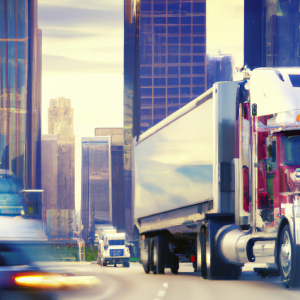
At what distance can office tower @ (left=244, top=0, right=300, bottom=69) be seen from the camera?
94825 millimetres

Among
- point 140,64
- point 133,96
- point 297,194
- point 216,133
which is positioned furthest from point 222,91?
point 133,96

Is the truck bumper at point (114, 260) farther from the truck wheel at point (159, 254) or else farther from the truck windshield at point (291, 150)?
the truck windshield at point (291, 150)

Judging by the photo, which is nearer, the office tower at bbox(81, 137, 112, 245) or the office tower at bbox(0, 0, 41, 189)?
the office tower at bbox(0, 0, 41, 189)

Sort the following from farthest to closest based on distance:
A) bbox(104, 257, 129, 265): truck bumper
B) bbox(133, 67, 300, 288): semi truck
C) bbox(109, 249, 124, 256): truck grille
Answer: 1. bbox(109, 249, 124, 256): truck grille
2. bbox(104, 257, 129, 265): truck bumper
3. bbox(133, 67, 300, 288): semi truck

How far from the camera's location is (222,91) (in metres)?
12.7

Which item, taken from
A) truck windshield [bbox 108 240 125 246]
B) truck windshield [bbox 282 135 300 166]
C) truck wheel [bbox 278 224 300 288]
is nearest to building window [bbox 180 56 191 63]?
truck windshield [bbox 108 240 125 246]

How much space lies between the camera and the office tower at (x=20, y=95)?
15025 centimetres

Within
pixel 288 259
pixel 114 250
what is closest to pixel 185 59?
pixel 114 250

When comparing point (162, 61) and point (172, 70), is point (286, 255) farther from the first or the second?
point (162, 61)

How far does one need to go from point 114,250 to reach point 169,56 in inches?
3628

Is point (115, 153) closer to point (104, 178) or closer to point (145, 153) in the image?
point (104, 178)

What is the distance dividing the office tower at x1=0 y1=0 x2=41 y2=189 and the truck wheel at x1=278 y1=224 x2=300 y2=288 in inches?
5480

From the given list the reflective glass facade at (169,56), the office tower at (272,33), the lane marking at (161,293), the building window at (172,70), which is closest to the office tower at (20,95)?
the reflective glass facade at (169,56)

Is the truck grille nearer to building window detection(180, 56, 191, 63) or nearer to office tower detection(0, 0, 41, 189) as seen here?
building window detection(180, 56, 191, 63)
